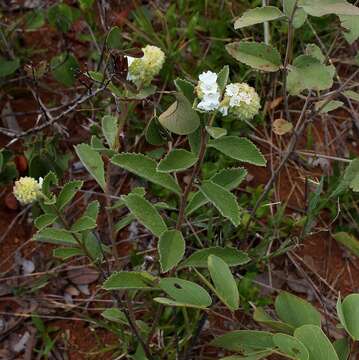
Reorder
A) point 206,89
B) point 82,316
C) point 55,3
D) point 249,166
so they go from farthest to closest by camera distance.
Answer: point 55,3
point 249,166
point 82,316
point 206,89

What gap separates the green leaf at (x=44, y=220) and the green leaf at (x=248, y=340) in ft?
1.61

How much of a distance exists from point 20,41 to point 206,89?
4.78ft

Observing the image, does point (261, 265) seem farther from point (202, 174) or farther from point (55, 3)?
point (55, 3)

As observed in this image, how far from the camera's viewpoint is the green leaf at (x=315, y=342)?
139 cm

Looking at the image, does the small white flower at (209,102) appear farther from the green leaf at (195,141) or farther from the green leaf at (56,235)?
the green leaf at (56,235)

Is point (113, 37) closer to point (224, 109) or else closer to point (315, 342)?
point (224, 109)

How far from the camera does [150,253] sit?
2.19 m

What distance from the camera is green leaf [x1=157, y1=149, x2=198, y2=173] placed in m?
1.43

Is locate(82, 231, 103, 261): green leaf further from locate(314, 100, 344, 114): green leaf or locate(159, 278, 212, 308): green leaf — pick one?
locate(314, 100, 344, 114): green leaf

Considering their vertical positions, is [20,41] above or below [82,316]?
above

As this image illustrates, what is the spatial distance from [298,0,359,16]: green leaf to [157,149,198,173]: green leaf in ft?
1.27

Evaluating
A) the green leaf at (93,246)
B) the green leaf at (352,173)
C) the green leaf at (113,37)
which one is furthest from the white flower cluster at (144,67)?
the green leaf at (352,173)

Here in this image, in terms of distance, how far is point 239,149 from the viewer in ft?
4.79

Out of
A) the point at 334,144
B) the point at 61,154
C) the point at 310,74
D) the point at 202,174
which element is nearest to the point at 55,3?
the point at 61,154
